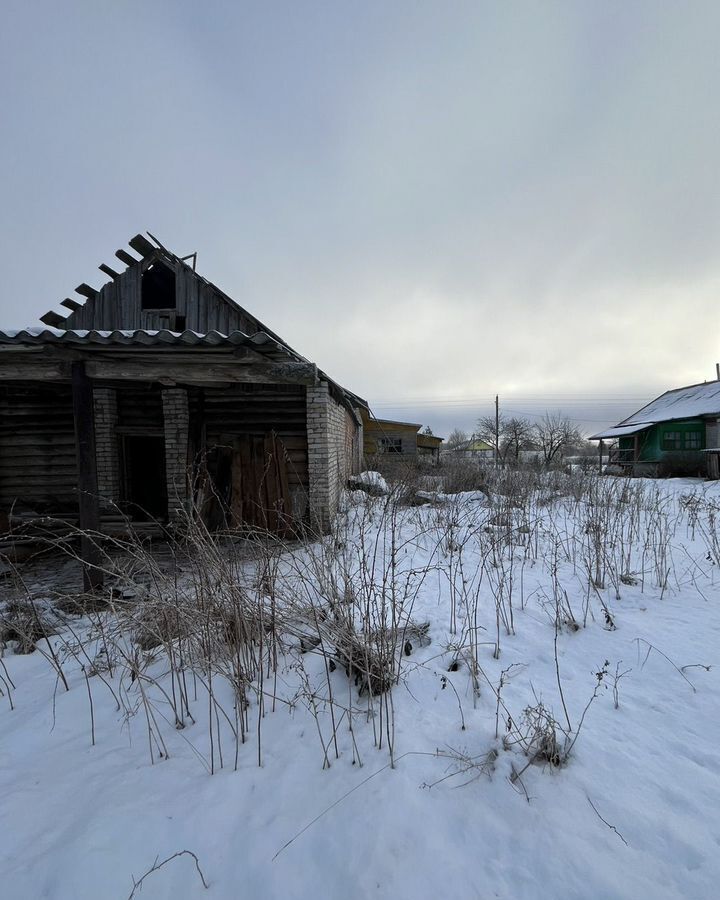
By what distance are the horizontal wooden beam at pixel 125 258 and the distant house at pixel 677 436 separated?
63.3 feet

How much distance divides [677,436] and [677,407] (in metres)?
2.41

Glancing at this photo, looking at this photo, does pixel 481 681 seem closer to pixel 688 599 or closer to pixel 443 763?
pixel 443 763

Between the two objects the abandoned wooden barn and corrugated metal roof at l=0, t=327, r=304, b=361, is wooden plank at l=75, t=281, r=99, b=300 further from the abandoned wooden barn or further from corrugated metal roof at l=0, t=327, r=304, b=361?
corrugated metal roof at l=0, t=327, r=304, b=361

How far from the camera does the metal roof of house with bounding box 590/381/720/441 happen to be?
18.0 m

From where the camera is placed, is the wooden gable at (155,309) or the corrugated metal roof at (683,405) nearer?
the wooden gable at (155,309)

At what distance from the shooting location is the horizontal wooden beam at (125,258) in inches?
327

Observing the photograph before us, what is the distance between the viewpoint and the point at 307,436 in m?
6.58

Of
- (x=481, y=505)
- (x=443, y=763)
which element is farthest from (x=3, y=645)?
(x=481, y=505)

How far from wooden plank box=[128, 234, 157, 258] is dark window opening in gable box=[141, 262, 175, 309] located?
28 centimetres

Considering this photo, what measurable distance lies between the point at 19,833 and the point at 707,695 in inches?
126

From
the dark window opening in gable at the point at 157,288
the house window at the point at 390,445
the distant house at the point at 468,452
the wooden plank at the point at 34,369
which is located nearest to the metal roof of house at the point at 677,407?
the distant house at the point at 468,452

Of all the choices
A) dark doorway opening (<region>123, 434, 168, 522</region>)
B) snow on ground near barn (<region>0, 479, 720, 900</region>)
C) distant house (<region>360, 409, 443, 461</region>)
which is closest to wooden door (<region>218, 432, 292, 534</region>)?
dark doorway opening (<region>123, 434, 168, 522</region>)

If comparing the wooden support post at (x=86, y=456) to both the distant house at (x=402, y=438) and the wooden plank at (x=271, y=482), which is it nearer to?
the wooden plank at (x=271, y=482)

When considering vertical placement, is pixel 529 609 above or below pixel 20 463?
below
